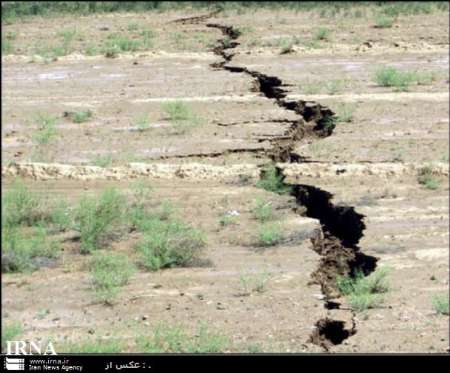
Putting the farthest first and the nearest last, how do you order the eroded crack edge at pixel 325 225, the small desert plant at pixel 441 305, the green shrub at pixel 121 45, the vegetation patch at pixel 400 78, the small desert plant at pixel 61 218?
the green shrub at pixel 121 45 → the vegetation patch at pixel 400 78 → the small desert plant at pixel 61 218 → the small desert plant at pixel 441 305 → the eroded crack edge at pixel 325 225

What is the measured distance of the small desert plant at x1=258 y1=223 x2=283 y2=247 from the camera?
7184mm

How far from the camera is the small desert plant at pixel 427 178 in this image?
8.57 meters

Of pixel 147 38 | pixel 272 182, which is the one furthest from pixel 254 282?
pixel 147 38

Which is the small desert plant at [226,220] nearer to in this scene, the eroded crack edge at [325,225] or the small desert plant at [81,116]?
the eroded crack edge at [325,225]

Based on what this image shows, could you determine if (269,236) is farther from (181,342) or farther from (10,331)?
Result: (10,331)

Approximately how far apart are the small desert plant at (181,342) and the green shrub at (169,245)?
50.6 inches

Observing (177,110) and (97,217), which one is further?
(177,110)

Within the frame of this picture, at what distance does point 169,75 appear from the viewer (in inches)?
524

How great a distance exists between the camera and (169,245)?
6926mm

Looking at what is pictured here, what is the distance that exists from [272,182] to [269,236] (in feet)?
4.90

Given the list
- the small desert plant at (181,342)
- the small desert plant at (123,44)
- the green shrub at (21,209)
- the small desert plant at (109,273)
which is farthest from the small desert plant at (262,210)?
the small desert plant at (123,44)

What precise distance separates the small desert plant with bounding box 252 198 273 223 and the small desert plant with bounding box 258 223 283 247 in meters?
0.30

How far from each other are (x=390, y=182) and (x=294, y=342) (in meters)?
3.65
